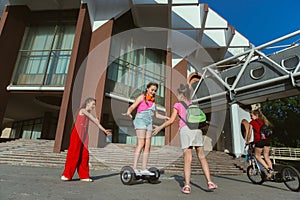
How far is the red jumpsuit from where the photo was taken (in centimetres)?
313

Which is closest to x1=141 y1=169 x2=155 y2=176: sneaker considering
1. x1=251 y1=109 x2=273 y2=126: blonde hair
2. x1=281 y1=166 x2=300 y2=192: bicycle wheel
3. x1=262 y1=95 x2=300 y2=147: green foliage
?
x1=281 y1=166 x2=300 y2=192: bicycle wheel

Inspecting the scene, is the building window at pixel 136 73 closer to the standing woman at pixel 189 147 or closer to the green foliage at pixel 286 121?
the standing woman at pixel 189 147

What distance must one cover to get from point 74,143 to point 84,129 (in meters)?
0.27

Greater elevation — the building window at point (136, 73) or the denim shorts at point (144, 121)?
the building window at point (136, 73)

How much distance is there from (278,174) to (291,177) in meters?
0.21

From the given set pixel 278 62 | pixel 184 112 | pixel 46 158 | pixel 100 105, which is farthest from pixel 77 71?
pixel 278 62

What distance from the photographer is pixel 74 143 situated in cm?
319

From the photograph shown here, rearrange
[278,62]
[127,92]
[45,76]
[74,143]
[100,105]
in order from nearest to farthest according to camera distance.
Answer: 1. [74,143]
2. [278,62]
3. [100,105]
4. [45,76]
5. [127,92]

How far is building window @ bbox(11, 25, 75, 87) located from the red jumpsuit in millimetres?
8114

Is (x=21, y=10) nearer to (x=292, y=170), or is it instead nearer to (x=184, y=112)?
(x=184, y=112)

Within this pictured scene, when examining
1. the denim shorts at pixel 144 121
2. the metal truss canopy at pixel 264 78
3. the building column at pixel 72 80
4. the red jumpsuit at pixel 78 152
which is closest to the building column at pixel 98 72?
the building column at pixel 72 80

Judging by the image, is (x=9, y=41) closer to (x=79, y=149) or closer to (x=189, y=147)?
(x=79, y=149)

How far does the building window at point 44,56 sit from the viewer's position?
1078 cm

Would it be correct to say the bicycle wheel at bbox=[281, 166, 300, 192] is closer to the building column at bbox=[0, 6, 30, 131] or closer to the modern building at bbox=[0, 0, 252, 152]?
the modern building at bbox=[0, 0, 252, 152]
